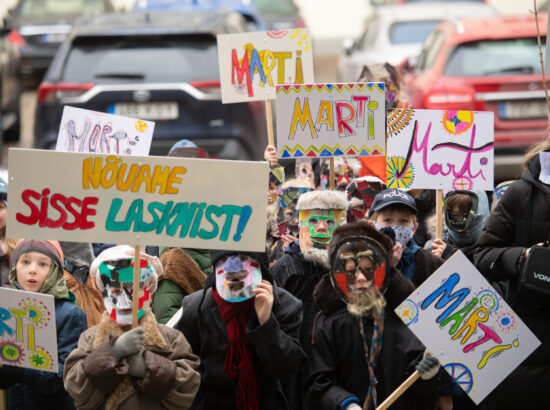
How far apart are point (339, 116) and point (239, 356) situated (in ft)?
6.07

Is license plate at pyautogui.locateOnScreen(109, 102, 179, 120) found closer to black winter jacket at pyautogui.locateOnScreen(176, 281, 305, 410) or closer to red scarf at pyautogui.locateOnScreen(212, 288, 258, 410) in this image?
black winter jacket at pyautogui.locateOnScreen(176, 281, 305, 410)

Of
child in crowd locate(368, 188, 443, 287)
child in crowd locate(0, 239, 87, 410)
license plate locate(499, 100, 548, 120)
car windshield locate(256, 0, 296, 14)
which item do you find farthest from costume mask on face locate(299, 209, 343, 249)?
car windshield locate(256, 0, 296, 14)

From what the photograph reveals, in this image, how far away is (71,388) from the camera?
189 inches

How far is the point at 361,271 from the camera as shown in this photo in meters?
5.08

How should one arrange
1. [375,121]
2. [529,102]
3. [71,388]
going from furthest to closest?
[529,102]
[375,121]
[71,388]

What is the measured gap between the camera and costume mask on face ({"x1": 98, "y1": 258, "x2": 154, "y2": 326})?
5008 mm

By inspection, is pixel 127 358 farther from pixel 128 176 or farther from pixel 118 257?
pixel 128 176

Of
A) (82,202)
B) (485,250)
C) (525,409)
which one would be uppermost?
(82,202)

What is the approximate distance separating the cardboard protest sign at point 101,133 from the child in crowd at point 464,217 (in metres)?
1.78

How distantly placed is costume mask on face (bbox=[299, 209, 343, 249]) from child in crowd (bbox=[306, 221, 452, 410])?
0.59m

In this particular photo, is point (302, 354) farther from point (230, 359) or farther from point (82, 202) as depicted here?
point (82, 202)

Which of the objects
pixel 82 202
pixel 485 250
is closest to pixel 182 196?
pixel 82 202

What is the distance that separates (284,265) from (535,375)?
1.33 m

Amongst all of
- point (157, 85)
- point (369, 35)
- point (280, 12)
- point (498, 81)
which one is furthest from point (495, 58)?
point (280, 12)
